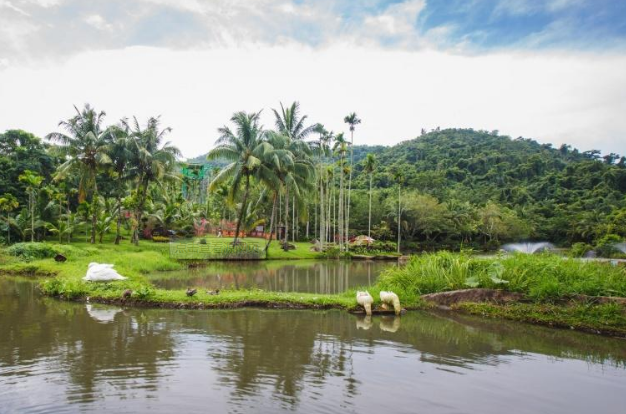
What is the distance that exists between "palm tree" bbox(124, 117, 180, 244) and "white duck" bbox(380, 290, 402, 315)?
22741 millimetres

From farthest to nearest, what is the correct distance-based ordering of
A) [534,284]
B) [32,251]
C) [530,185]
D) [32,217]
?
[530,185], [32,217], [32,251], [534,284]

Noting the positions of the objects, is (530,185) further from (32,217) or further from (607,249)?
(32,217)

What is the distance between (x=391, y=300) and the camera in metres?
11.7

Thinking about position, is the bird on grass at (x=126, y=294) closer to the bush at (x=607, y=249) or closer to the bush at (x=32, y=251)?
the bush at (x=32, y=251)

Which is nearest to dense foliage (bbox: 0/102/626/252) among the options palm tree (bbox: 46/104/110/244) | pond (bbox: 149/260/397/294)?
palm tree (bbox: 46/104/110/244)

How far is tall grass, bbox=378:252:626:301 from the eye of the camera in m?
11.3

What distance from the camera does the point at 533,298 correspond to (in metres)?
11.6

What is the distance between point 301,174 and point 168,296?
21.6 meters

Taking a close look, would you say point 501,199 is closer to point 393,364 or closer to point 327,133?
point 327,133

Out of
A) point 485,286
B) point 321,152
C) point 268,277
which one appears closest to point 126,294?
point 268,277

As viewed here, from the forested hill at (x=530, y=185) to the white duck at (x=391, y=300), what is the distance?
33972mm

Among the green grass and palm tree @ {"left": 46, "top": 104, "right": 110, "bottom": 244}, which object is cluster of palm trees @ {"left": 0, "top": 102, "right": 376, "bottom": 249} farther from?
the green grass

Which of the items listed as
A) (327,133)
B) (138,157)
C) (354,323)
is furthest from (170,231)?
(354,323)

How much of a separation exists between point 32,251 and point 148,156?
9.82 m
